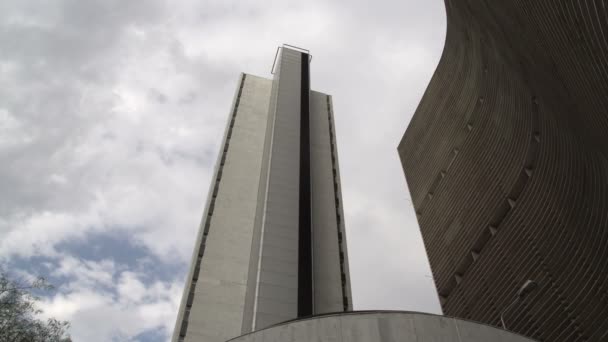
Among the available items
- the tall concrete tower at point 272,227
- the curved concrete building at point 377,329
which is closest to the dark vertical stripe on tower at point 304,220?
the tall concrete tower at point 272,227

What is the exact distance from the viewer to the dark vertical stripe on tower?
2519cm

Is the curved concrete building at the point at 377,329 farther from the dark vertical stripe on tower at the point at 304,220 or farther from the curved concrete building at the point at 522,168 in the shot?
the dark vertical stripe on tower at the point at 304,220

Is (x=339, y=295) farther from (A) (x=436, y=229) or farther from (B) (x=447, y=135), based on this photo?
(B) (x=447, y=135)

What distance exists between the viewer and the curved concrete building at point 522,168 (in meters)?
18.6

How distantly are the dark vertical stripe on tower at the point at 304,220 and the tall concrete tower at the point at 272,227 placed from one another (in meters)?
0.07

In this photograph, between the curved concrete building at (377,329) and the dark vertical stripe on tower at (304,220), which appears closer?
the curved concrete building at (377,329)

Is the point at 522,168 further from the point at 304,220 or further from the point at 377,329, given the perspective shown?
the point at 377,329

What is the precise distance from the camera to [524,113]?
99.3 ft

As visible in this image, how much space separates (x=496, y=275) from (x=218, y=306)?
17.2 meters

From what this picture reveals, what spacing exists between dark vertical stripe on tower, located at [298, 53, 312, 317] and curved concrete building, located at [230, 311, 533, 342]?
12120 millimetres

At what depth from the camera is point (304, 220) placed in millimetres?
29250

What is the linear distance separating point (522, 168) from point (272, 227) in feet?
53.8

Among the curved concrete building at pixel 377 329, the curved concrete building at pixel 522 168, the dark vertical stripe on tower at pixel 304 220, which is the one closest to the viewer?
the curved concrete building at pixel 377 329

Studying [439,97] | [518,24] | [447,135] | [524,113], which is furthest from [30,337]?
[439,97]
